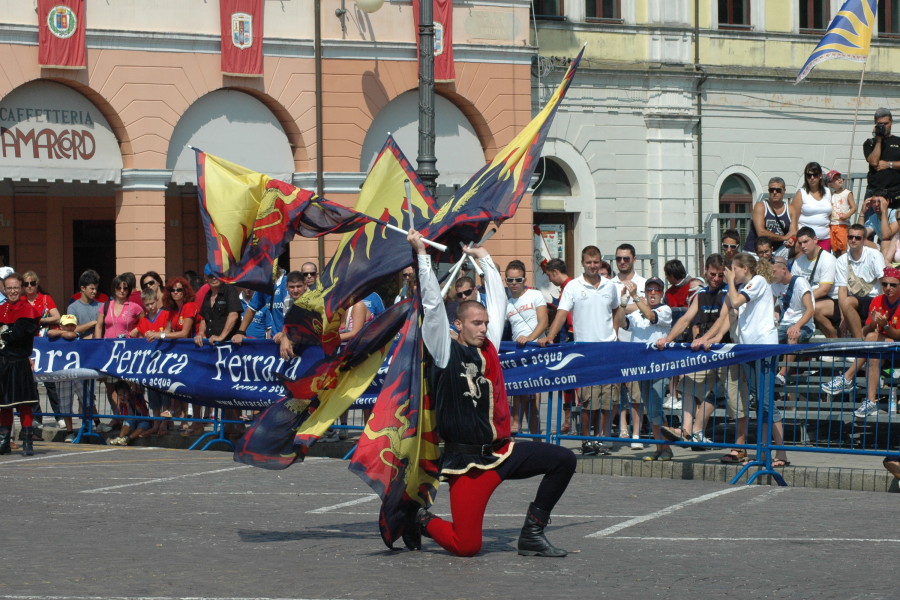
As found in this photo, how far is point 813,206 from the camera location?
2000 cm

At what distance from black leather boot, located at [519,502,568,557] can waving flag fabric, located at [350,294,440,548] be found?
0.63 meters

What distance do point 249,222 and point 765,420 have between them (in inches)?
202

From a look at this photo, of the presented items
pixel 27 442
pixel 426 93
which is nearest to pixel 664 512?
pixel 27 442

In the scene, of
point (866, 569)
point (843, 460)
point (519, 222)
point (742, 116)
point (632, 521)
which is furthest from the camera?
point (742, 116)

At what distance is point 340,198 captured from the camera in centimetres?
2823

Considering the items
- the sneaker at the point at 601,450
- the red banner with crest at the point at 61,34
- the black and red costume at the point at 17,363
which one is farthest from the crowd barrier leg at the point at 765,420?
the red banner with crest at the point at 61,34

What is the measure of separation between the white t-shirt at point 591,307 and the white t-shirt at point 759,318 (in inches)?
54.6

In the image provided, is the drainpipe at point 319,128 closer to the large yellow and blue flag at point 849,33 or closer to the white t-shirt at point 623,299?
the large yellow and blue flag at point 849,33

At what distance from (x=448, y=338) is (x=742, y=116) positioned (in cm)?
2461

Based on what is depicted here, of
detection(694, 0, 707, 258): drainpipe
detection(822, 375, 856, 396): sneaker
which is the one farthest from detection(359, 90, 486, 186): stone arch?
detection(822, 375, 856, 396): sneaker

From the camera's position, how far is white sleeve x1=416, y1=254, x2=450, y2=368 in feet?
29.7

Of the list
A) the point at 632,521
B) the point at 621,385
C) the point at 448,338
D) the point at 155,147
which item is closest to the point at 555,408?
the point at 621,385

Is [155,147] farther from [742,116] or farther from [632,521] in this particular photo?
[632,521]

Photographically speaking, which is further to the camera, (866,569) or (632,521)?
(632,521)
